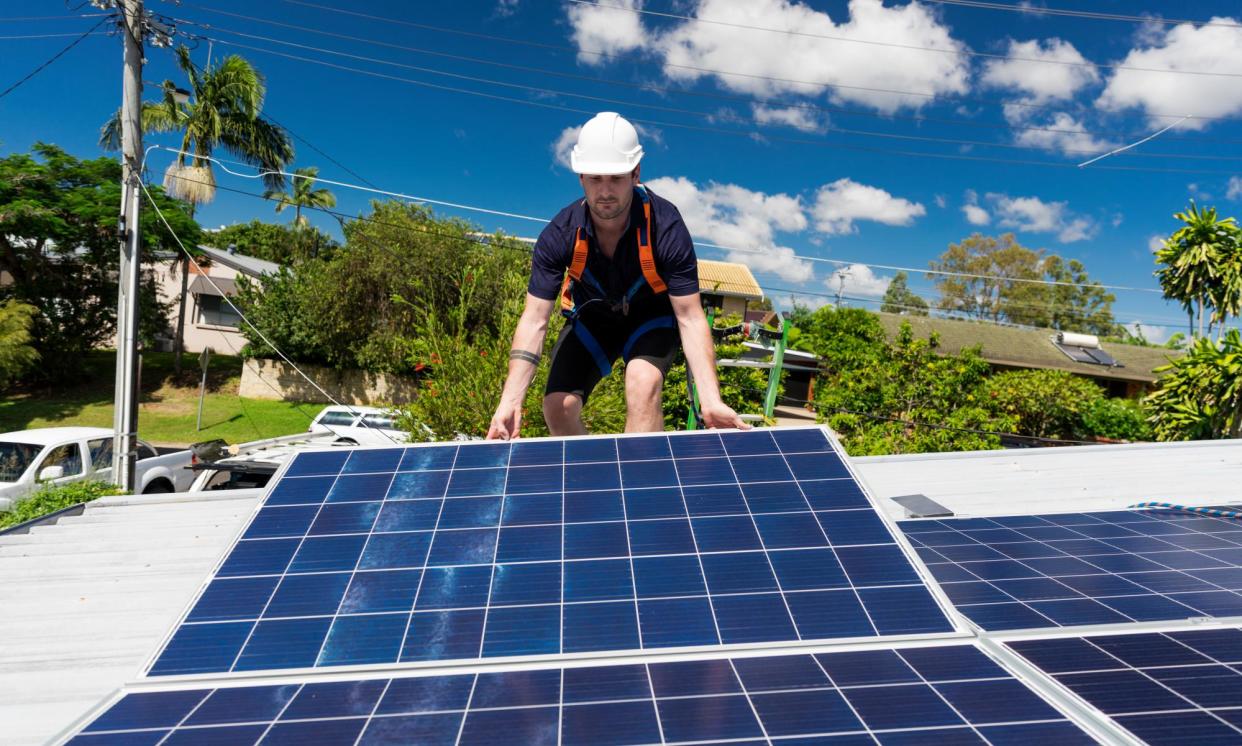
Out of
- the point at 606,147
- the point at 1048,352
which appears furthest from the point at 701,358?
the point at 1048,352

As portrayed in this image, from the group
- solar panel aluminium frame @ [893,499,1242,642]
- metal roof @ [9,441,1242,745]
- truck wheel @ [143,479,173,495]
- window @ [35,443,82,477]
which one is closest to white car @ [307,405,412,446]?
truck wheel @ [143,479,173,495]

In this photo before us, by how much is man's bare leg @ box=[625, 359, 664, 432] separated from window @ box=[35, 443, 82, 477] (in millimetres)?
12488

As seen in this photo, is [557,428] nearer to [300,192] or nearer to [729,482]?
[729,482]

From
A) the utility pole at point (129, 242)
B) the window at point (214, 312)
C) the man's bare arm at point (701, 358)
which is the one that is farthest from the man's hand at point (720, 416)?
the window at point (214, 312)

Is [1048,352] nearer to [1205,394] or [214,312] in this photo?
[1205,394]

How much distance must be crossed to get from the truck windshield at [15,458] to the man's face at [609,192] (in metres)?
12.5

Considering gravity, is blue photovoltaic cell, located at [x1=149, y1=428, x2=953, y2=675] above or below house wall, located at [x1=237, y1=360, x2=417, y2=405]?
above

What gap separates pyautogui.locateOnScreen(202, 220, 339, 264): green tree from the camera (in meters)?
44.6

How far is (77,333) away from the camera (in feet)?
94.4

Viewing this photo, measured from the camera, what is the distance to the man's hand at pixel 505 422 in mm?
4461

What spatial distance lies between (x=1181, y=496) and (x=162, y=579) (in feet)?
24.0

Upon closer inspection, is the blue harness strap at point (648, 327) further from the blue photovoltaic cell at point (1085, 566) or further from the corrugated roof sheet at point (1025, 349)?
the corrugated roof sheet at point (1025, 349)

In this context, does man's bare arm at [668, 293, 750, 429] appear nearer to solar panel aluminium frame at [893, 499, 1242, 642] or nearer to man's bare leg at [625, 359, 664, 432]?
man's bare leg at [625, 359, 664, 432]

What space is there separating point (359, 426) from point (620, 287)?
16195 mm
